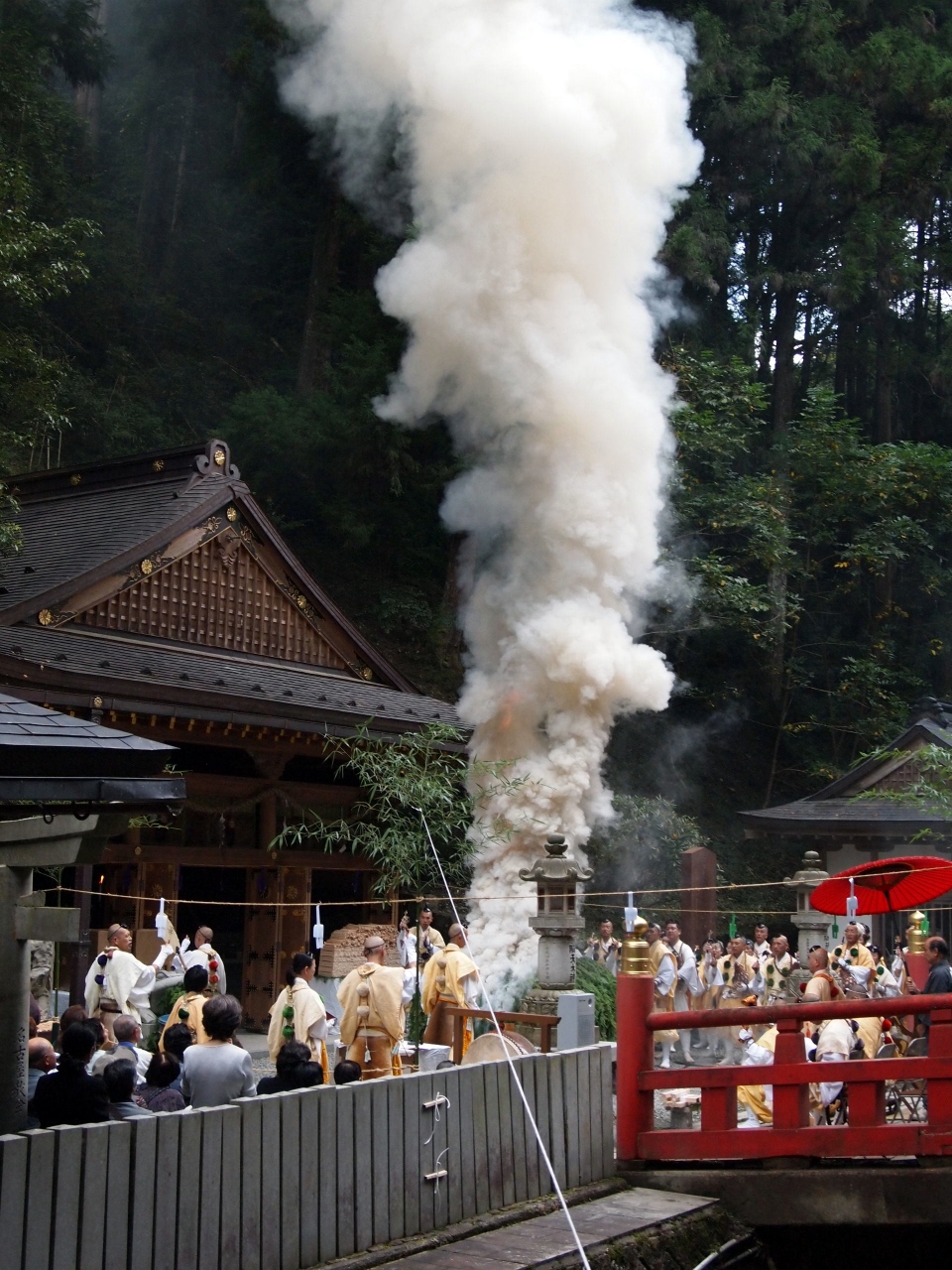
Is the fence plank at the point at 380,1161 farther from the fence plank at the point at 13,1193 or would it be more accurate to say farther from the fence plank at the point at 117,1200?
the fence plank at the point at 13,1193

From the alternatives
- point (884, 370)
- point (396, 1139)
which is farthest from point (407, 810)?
point (884, 370)

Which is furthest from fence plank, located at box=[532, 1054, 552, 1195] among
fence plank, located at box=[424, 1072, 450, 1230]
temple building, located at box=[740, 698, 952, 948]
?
temple building, located at box=[740, 698, 952, 948]

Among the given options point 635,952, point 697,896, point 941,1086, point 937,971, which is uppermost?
point 697,896

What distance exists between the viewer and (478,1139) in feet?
23.4

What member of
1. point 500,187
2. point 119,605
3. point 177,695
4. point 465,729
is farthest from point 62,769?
point 500,187

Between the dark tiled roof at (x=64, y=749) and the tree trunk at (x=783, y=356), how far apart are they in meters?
24.2

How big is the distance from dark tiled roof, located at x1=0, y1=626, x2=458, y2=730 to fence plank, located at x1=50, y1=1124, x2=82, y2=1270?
27.8 feet

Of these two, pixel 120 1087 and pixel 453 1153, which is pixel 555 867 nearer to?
pixel 453 1153

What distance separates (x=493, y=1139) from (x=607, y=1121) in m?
1.20

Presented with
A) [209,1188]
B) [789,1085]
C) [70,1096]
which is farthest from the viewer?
[789,1085]

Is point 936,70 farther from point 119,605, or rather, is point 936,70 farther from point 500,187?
point 119,605

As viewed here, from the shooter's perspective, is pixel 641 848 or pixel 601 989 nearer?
pixel 601 989

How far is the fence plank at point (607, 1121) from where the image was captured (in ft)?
26.7

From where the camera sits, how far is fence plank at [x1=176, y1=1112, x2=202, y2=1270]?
5.58 m
